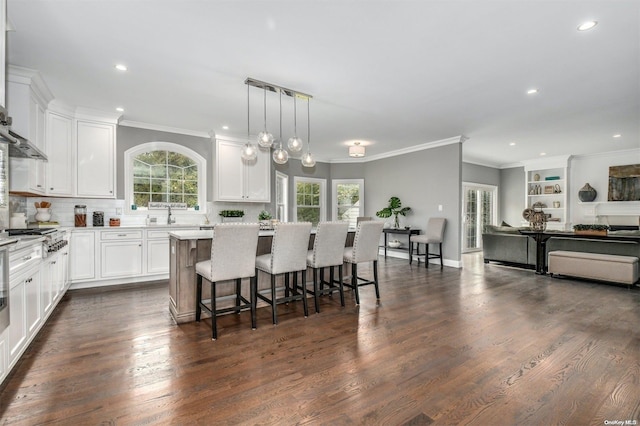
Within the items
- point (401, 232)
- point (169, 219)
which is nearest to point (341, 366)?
point (169, 219)

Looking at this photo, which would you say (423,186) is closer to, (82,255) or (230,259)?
(230,259)

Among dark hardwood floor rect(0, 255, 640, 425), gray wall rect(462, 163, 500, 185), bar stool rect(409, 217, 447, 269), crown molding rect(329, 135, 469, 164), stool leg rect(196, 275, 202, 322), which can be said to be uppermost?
crown molding rect(329, 135, 469, 164)

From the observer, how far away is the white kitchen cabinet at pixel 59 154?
168 inches

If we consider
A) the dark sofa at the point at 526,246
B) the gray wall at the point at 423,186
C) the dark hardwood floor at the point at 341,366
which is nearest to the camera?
the dark hardwood floor at the point at 341,366

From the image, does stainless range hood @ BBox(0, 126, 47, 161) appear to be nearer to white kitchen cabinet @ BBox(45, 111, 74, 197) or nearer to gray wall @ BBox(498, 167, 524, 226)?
white kitchen cabinet @ BBox(45, 111, 74, 197)

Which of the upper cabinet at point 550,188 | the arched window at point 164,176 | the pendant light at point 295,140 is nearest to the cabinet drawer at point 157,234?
the arched window at point 164,176

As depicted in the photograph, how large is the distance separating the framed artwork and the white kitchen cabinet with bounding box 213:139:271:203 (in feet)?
27.0

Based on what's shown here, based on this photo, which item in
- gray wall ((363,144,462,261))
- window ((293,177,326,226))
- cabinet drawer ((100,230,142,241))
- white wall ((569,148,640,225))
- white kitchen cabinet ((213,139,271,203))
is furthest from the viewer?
window ((293,177,326,226))

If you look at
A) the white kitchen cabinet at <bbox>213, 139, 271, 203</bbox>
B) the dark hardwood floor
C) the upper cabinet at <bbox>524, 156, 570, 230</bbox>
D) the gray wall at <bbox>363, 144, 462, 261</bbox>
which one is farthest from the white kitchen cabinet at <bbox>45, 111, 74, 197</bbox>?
the upper cabinet at <bbox>524, 156, 570, 230</bbox>

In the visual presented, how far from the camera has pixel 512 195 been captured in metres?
9.80

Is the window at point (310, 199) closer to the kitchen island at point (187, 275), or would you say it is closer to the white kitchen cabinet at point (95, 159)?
the white kitchen cabinet at point (95, 159)

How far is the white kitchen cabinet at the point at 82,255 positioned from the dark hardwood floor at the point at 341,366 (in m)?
0.65

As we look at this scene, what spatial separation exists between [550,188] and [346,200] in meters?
5.70

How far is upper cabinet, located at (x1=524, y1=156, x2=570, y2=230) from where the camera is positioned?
851cm
